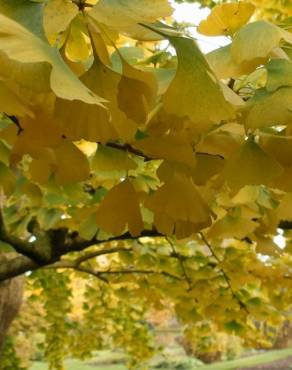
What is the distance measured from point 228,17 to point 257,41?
12 centimetres

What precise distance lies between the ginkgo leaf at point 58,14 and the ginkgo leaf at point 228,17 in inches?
8.2

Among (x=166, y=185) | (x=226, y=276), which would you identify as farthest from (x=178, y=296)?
(x=166, y=185)

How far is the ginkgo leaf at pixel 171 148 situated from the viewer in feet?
1.95

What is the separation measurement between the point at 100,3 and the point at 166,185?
25 centimetres

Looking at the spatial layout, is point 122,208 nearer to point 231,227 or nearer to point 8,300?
point 231,227

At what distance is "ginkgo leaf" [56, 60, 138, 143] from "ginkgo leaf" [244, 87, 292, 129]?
131mm

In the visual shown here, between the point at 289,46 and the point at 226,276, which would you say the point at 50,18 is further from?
the point at 226,276

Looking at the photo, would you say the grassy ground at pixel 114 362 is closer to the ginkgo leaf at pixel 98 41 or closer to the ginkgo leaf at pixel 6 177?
the ginkgo leaf at pixel 6 177

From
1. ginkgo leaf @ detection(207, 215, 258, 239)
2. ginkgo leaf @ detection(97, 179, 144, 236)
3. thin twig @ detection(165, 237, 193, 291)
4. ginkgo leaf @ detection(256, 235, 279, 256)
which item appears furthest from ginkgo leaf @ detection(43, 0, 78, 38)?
thin twig @ detection(165, 237, 193, 291)

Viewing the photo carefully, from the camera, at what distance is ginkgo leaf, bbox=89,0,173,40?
0.47 meters

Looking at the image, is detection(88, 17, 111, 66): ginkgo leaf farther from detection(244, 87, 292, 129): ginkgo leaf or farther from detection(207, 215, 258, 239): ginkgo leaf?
detection(207, 215, 258, 239): ginkgo leaf

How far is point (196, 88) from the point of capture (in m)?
0.48

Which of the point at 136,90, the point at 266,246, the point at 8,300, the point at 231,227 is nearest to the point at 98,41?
the point at 136,90

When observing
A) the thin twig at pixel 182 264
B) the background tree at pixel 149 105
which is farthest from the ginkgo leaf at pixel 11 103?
the thin twig at pixel 182 264
